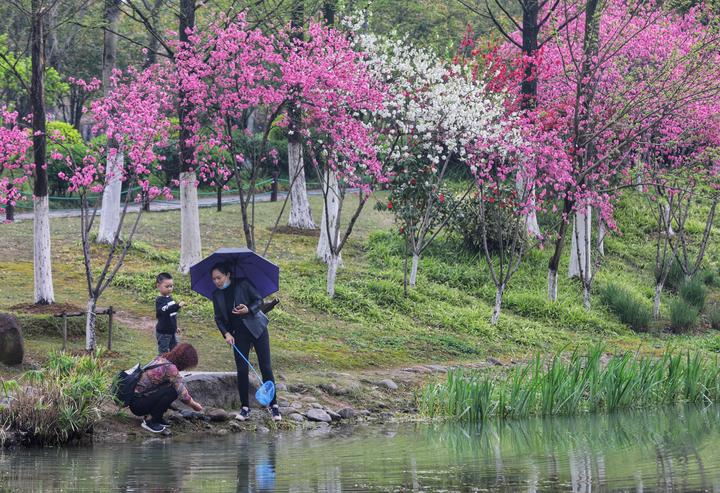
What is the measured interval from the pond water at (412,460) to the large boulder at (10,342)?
108 inches

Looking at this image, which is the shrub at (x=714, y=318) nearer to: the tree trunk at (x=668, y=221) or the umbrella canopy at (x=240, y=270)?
the tree trunk at (x=668, y=221)

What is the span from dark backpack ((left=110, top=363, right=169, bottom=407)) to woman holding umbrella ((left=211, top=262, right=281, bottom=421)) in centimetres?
110

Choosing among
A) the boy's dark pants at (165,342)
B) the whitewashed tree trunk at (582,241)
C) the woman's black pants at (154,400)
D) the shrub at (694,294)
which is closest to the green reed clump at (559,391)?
the boy's dark pants at (165,342)

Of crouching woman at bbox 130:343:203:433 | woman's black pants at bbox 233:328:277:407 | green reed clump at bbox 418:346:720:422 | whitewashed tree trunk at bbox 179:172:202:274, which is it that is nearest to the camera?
crouching woman at bbox 130:343:203:433

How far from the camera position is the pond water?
874 centimetres

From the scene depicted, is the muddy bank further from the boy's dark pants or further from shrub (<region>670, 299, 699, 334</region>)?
shrub (<region>670, 299, 699, 334</region>)

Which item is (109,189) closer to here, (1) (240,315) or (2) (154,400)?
(1) (240,315)

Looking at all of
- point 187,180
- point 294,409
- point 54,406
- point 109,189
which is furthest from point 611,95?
point 54,406

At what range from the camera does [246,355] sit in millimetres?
12836

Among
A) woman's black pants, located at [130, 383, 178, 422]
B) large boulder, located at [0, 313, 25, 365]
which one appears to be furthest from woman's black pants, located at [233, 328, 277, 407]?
large boulder, located at [0, 313, 25, 365]

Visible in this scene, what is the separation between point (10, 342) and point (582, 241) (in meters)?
16.4

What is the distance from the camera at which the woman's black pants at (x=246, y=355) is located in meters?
12.7

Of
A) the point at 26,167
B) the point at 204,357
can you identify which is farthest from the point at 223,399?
the point at 26,167

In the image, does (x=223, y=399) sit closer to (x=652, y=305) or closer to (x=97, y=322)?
(x=97, y=322)
